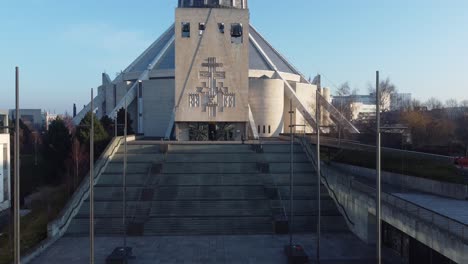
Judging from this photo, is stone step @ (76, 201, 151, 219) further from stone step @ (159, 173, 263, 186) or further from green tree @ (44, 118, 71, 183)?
green tree @ (44, 118, 71, 183)

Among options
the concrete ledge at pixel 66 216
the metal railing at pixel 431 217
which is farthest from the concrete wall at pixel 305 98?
the metal railing at pixel 431 217

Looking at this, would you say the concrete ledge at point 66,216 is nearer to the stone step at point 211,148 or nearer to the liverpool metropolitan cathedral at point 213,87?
the liverpool metropolitan cathedral at point 213,87

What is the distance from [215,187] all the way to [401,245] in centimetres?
1197

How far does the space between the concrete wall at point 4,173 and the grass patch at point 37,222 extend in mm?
2008

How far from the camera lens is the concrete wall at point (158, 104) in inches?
1998

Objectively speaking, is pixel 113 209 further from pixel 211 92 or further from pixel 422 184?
pixel 211 92

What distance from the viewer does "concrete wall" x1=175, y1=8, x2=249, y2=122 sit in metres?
39.1

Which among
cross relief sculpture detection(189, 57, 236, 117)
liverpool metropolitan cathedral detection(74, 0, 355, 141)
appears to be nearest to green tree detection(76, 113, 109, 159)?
liverpool metropolitan cathedral detection(74, 0, 355, 141)

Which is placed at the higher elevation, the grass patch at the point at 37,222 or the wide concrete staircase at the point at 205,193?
the wide concrete staircase at the point at 205,193

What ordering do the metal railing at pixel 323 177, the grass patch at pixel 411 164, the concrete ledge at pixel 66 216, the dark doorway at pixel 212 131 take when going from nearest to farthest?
Answer: the concrete ledge at pixel 66 216, the grass patch at pixel 411 164, the metal railing at pixel 323 177, the dark doorway at pixel 212 131

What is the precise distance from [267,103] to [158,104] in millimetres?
12769

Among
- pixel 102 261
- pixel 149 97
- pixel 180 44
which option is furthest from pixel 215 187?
pixel 149 97

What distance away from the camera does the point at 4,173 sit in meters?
28.2

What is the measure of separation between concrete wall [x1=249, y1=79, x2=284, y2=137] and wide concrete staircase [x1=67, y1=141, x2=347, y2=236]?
16981 mm
